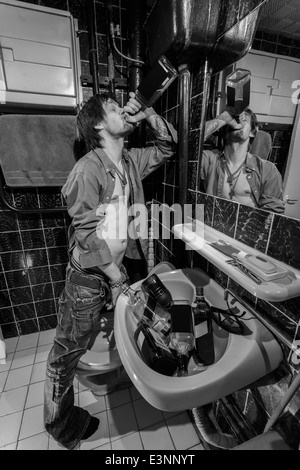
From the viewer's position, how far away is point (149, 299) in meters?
0.93

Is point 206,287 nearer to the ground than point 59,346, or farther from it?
farther from it

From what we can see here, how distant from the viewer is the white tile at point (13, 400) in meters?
1.32

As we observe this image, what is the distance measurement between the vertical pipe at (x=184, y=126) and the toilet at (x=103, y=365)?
0.96 metres

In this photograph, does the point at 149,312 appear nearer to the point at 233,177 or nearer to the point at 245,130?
the point at 233,177

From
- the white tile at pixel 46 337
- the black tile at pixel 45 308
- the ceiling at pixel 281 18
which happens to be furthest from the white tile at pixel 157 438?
the ceiling at pixel 281 18

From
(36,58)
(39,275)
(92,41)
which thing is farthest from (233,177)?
(39,275)

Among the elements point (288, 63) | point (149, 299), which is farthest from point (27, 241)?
point (288, 63)

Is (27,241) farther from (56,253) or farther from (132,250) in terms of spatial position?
(132,250)

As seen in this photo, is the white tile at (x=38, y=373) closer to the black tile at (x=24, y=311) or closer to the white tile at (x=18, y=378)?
the white tile at (x=18, y=378)

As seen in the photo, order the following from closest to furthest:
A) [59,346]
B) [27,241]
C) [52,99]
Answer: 1. [59,346]
2. [52,99]
3. [27,241]

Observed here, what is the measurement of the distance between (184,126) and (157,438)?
1.62 meters

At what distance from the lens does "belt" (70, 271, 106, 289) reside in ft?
3.62
